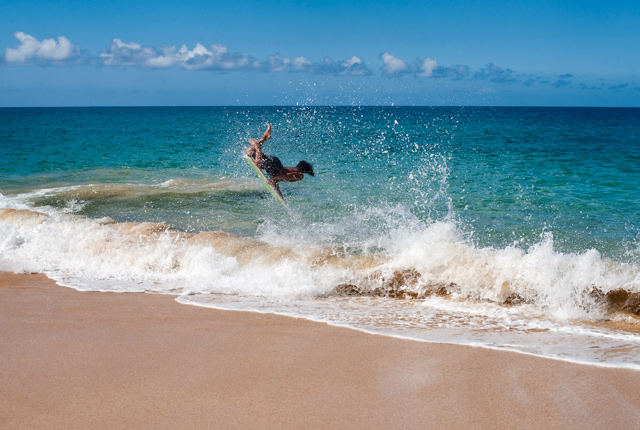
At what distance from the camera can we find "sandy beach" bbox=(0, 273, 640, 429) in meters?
3.57

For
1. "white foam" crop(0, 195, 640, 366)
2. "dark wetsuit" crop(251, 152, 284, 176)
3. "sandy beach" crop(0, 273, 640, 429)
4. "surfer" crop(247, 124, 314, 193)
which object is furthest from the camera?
"dark wetsuit" crop(251, 152, 284, 176)

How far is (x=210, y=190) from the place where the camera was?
52.8 ft

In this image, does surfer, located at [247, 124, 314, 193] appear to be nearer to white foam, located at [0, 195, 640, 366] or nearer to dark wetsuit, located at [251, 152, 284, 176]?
dark wetsuit, located at [251, 152, 284, 176]

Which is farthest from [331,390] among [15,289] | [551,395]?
[15,289]

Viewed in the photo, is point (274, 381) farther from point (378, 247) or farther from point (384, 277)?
point (378, 247)

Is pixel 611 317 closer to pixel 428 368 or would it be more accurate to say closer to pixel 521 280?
pixel 521 280

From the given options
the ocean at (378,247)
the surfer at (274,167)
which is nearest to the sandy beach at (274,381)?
the ocean at (378,247)

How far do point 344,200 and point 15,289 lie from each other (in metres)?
8.73

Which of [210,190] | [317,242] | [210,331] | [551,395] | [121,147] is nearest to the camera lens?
[551,395]

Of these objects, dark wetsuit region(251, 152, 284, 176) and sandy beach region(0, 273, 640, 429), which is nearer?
sandy beach region(0, 273, 640, 429)

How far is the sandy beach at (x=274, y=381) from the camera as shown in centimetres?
357

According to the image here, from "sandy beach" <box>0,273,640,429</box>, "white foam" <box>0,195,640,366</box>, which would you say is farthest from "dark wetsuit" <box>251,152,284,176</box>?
"sandy beach" <box>0,273,640,429</box>

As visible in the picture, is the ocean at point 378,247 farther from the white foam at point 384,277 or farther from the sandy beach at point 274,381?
the sandy beach at point 274,381

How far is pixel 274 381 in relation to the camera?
4.10m
